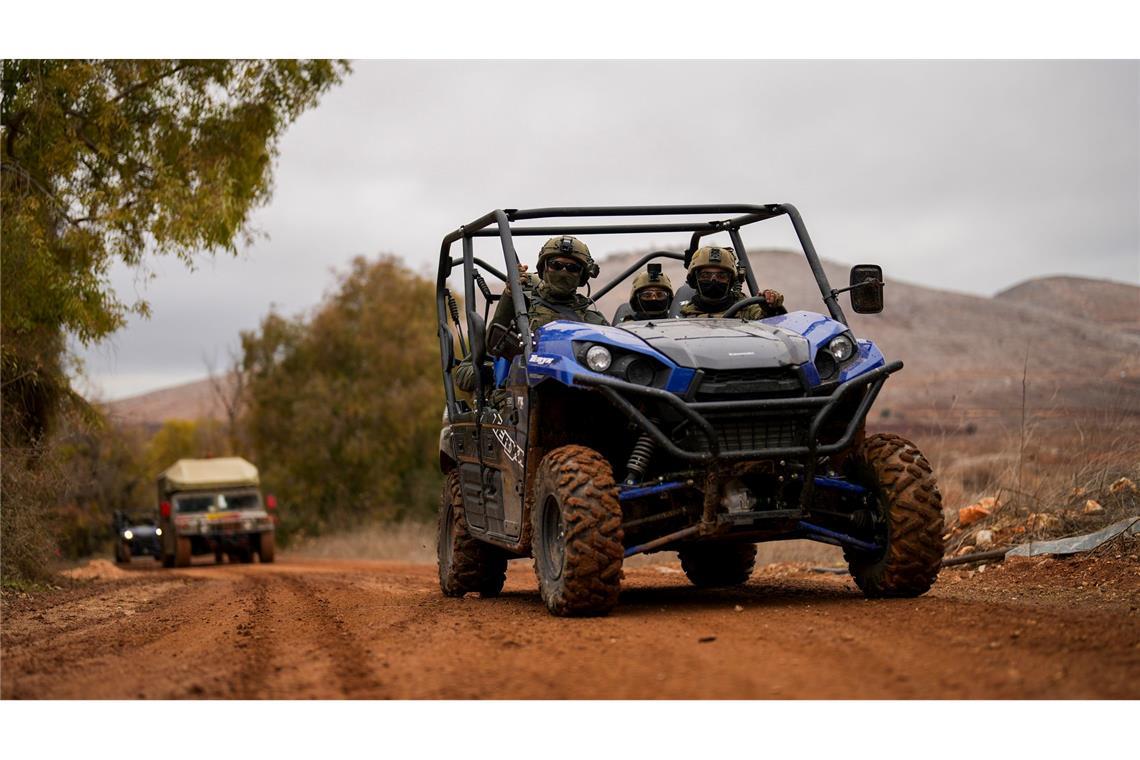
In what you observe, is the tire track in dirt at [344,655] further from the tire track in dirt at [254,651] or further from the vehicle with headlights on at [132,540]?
the vehicle with headlights on at [132,540]

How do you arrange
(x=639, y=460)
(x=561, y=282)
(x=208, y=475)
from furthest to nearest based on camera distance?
(x=208, y=475)
(x=561, y=282)
(x=639, y=460)

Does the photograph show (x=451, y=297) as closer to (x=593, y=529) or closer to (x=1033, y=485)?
(x=593, y=529)

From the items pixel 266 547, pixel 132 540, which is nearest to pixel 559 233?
pixel 266 547

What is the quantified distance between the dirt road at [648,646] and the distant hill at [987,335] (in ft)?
22.1

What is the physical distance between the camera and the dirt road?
5.56 meters

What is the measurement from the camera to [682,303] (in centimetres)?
1018

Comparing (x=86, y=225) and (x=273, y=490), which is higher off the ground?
(x=86, y=225)

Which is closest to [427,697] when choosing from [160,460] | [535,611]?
[535,611]

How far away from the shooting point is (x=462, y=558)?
36.8 feet

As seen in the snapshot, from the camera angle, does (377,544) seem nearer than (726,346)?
No

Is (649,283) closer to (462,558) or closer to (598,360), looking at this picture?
(598,360)

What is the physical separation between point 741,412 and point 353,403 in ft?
112

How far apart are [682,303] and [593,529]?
284cm

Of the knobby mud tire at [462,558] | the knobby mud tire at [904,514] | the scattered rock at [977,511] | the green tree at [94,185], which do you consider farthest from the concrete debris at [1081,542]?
the green tree at [94,185]
